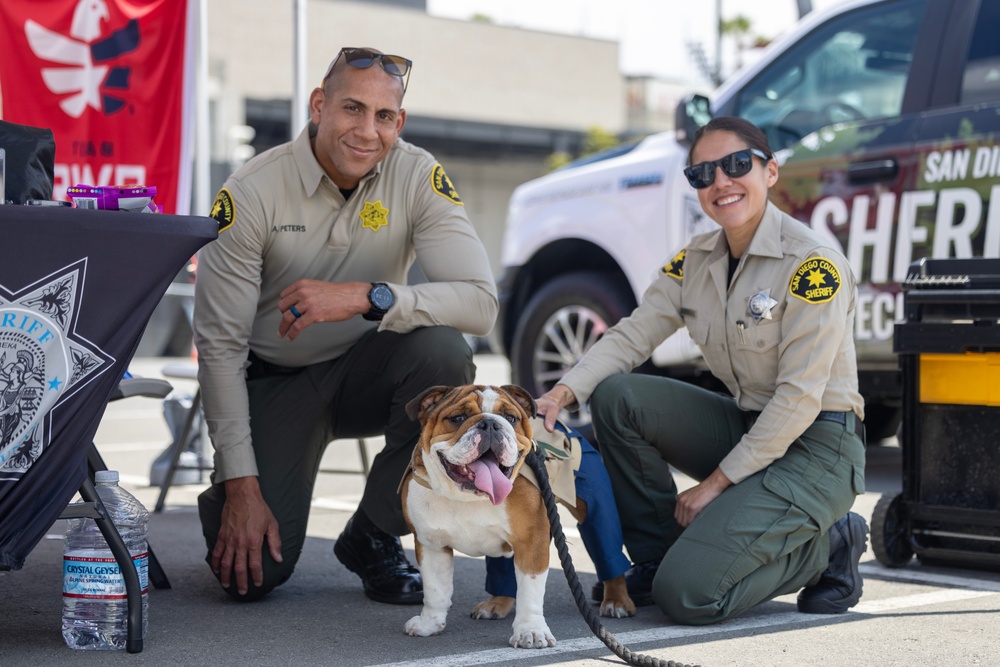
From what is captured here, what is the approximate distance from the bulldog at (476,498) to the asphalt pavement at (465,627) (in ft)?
0.37

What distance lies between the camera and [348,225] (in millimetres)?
3893

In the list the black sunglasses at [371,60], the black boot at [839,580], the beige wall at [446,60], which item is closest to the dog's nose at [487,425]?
the black boot at [839,580]

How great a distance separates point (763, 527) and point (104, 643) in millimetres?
1755

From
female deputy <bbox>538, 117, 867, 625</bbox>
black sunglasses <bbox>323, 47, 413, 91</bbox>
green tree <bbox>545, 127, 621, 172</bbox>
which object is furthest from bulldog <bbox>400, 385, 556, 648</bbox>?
green tree <bbox>545, 127, 621, 172</bbox>

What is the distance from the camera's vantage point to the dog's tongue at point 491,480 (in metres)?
2.93

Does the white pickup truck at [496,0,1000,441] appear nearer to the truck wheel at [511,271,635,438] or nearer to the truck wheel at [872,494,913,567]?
the truck wheel at [511,271,635,438]

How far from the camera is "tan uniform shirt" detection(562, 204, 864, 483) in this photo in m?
3.47

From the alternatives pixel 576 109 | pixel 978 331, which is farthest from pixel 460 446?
pixel 576 109

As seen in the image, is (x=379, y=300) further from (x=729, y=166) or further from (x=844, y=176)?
(x=844, y=176)

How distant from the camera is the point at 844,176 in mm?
5348

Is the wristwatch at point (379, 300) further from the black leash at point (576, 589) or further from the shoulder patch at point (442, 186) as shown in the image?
the black leash at point (576, 589)

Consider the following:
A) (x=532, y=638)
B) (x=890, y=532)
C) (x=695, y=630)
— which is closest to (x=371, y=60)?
(x=532, y=638)

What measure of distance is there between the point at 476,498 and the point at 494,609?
529 millimetres

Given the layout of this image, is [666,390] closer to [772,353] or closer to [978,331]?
[772,353]
